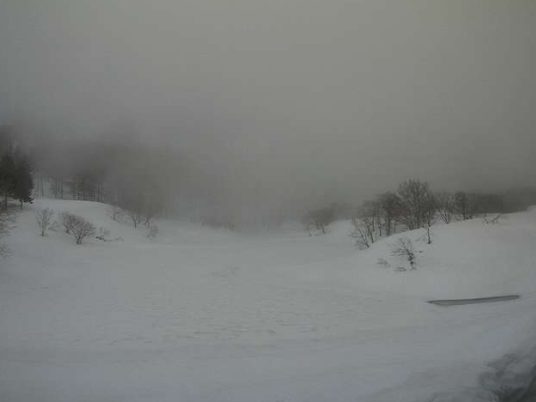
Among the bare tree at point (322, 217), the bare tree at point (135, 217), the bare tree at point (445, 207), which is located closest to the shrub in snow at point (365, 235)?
the bare tree at point (445, 207)

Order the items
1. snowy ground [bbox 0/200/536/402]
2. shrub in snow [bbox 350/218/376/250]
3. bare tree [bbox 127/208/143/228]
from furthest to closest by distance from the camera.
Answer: bare tree [bbox 127/208/143/228], shrub in snow [bbox 350/218/376/250], snowy ground [bbox 0/200/536/402]

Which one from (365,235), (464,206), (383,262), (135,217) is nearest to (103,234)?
(135,217)

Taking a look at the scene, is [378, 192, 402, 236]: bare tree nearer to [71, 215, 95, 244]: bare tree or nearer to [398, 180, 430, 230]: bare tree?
[398, 180, 430, 230]: bare tree

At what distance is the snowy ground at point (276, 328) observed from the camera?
485 cm

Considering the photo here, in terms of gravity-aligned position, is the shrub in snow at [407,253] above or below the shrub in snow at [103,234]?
below

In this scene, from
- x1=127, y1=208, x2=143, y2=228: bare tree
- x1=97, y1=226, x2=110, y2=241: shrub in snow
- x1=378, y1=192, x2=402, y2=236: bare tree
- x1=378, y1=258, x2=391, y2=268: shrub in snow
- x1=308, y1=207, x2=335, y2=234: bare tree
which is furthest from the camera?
x1=308, y1=207, x2=335, y2=234: bare tree

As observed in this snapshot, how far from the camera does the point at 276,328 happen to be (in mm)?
9820

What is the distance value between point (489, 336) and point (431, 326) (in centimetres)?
279

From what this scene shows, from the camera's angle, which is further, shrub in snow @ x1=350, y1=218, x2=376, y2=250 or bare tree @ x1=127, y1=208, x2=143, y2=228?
bare tree @ x1=127, y1=208, x2=143, y2=228

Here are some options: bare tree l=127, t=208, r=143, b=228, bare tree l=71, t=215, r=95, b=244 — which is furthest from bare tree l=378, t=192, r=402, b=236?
bare tree l=127, t=208, r=143, b=228

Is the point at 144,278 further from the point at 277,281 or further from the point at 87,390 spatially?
the point at 87,390

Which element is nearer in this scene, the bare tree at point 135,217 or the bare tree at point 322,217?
the bare tree at point 135,217

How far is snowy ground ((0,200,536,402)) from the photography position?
4.85m

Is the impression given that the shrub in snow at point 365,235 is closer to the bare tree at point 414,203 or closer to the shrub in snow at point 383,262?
the bare tree at point 414,203
